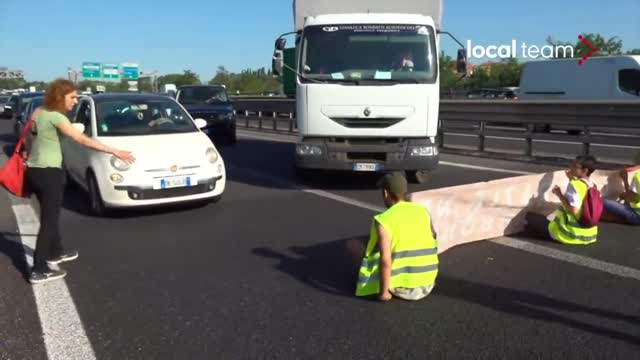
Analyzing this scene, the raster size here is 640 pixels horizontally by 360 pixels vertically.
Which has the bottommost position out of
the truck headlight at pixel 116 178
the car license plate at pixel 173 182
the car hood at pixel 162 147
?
the car license plate at pixel 173 182

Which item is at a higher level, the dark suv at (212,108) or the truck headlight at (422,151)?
the dark suv at (212,108)

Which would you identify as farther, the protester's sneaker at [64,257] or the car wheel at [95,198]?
the car wheel at [95,198]

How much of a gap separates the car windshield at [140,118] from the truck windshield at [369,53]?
2.05 m

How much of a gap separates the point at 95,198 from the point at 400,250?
15.6 feet

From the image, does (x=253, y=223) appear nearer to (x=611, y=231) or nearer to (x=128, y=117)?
(x=128, y=117)

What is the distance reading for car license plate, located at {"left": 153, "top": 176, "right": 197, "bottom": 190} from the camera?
7047 mm

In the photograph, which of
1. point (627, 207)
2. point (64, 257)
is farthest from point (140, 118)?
point (627, 207)

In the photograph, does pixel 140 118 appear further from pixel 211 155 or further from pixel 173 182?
pixel 173 182

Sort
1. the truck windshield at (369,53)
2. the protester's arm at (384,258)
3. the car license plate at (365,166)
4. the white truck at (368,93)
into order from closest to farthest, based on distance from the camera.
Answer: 1. the protester's arm at (384,258)
2. the white truck at (368,93)
3. the truck windshield at (369,53)
4. the car license plate at (365,166)

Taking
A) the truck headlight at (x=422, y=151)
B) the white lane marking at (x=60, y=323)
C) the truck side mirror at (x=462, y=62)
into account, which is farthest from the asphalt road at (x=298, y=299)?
the truck side mirror at (x=462, y=62)

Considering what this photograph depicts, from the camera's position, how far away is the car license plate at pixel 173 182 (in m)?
7.05

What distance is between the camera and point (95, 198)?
24.2 feet

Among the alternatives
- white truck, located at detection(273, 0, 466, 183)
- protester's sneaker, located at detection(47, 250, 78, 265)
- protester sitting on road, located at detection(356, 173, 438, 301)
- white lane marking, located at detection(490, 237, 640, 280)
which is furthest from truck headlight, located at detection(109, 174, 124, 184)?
white lane marking, located at detection(490, 237, 640, 280)

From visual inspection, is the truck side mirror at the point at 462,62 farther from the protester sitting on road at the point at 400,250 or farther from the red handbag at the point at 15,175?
the red handbag at the point at 15,175
